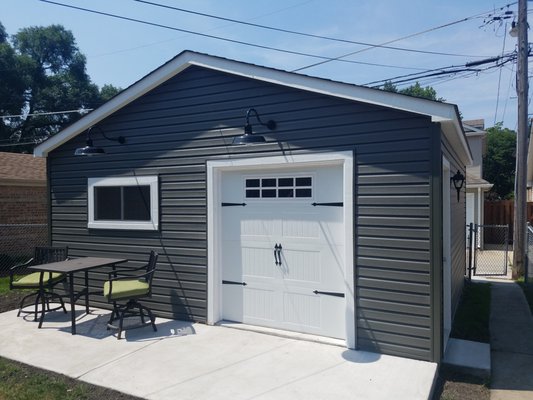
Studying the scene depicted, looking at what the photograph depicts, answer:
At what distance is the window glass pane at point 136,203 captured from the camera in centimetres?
635

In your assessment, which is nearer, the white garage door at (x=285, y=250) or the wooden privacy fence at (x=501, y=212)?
the white garage door at (x=285, y=250)

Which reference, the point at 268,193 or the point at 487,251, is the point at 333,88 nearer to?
the point at 268,193

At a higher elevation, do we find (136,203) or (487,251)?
(136,203)

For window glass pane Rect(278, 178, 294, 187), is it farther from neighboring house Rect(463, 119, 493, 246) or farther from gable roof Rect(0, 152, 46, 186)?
neighboring house Rect(463, 119, 493, 246)

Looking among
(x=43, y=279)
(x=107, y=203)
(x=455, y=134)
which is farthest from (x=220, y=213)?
(x=455, y=134)

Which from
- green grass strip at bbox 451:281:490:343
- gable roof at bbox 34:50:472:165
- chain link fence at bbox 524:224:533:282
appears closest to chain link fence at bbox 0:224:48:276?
gable roof at bbox 34:50:472:165

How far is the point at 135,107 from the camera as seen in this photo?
643cm

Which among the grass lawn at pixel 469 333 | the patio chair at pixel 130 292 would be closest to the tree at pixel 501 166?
the grass lawn at pixel 469 333

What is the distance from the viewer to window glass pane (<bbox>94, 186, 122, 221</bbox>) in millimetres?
6664

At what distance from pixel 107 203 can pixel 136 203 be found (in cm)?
65

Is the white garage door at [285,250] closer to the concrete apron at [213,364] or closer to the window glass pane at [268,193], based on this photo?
the window glass pane at [268,193]

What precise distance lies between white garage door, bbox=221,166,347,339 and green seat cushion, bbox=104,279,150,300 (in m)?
1.07

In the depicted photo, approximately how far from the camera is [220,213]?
19.1 feet

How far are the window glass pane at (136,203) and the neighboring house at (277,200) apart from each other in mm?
26
